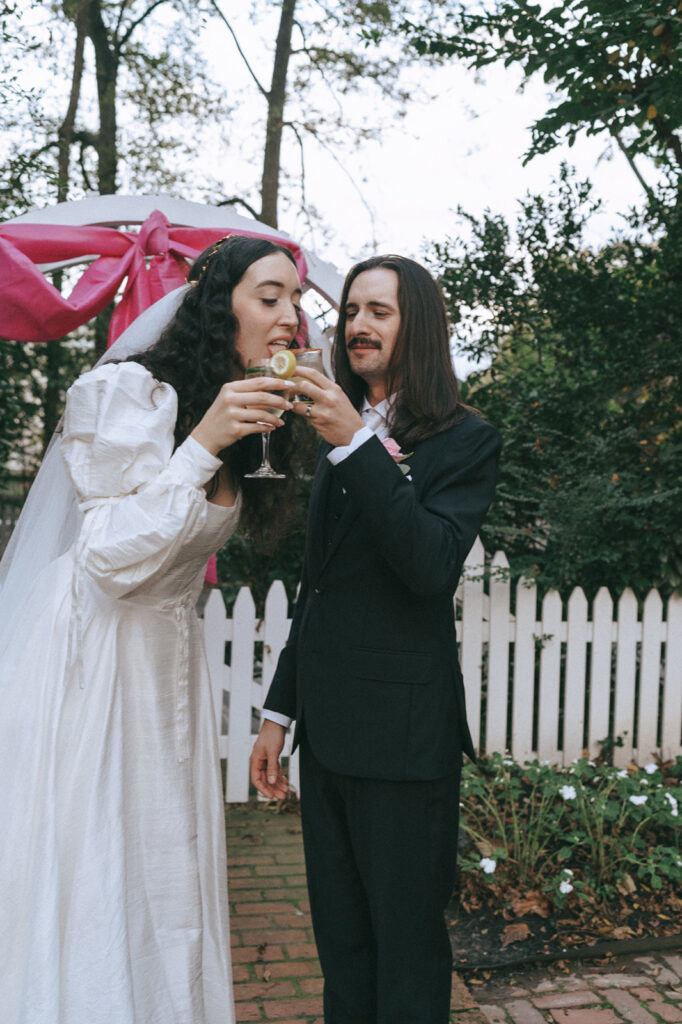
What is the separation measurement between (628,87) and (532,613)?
2.68m

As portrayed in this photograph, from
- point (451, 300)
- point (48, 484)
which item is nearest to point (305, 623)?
point (48, 484)

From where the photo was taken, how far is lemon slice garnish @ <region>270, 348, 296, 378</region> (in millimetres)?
1700

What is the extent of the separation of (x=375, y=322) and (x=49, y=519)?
984 mm

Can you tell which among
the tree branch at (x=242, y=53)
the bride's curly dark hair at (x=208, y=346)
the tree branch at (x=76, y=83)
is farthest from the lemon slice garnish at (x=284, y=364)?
the tree branch at (x=242, y=53)

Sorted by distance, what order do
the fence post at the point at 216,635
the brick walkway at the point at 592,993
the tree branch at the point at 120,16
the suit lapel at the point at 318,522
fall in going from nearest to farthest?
the suit lapel at the point at 318,522
the brick walkway at the point at 592,993
the fence post at the point at 216,635
the tree branch at the point at 120,16

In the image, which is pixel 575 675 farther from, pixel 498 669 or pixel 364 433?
pixel 364 433

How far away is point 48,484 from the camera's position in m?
2.14

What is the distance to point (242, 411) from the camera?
171cm

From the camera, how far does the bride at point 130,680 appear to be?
67.9 inches

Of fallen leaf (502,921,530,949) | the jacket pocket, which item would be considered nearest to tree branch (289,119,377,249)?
fallen leaf (502,921,530,949)

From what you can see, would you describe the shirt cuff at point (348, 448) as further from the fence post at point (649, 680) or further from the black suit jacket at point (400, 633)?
the fence post at point (649, 680)

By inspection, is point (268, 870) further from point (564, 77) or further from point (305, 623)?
point (564, 77)

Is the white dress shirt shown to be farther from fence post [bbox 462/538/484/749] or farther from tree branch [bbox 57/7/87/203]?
tree branch [bbox 57/7/87/203]

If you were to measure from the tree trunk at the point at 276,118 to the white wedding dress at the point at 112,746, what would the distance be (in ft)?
23.5
